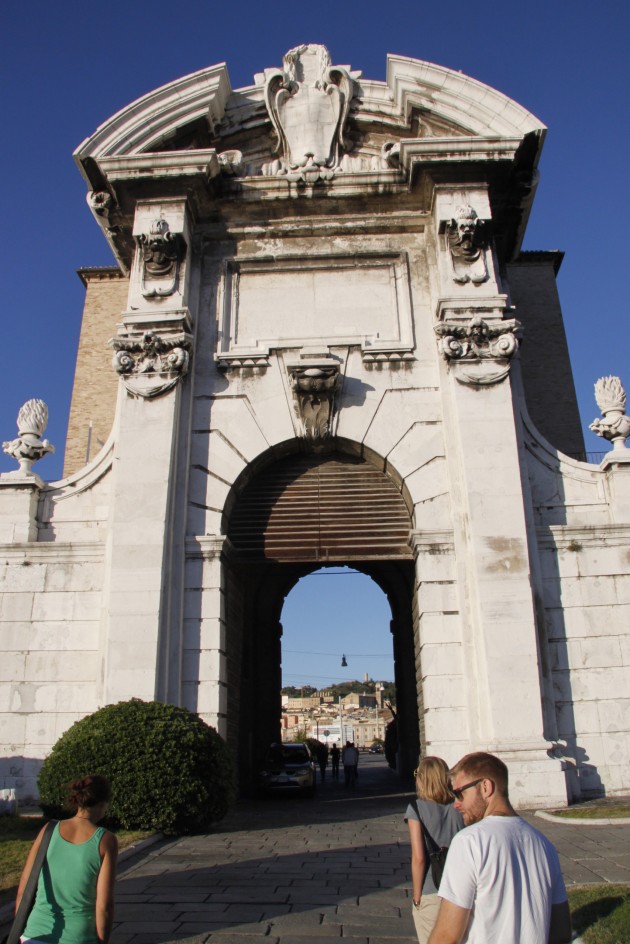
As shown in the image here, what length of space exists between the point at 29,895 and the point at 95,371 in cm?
2131

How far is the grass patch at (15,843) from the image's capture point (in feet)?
20.9

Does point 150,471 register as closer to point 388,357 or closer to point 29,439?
point 29,439

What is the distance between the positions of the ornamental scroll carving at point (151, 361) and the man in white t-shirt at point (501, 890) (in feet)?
38.2

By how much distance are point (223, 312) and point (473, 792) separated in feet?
41.4

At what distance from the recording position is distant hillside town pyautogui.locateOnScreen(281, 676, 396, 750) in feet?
257

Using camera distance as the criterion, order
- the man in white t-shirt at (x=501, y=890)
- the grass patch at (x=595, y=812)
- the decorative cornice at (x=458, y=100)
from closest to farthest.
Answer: the man in white t-shirt at (x=501, y=890) < the grass patch at (x=595, y=812) < the decorative cornice at (x=458, y=100)

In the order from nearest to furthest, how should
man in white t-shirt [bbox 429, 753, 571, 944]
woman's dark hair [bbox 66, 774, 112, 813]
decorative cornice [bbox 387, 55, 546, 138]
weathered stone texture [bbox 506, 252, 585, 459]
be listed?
1. man in white t-shirt [bbox 429, 753, 571, 944]
2. woman's dark hair [bbox 66, 774, 112, 813]
3. decorative cornice [bbox 387, 55, 546, 138]
4. weathered stone texture [bbox 506, 252, 585, 459]

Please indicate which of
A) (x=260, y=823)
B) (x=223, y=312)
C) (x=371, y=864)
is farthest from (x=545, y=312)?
(x=371, y=864)

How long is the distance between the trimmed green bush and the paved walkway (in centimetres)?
41

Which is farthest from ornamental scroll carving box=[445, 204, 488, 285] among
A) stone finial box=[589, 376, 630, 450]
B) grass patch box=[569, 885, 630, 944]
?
grass patch box=[569, 885, 630, 944]

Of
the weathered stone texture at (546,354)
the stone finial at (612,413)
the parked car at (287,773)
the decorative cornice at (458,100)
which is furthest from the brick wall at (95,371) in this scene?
the stone finial at (612,413)

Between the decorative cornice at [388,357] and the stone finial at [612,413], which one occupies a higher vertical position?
the decorative cornice at [388,357]

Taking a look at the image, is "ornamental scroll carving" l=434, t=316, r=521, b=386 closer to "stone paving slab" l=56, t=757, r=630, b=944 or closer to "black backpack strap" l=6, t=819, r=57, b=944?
"stone paving slab" l=56, t=757, r=630, b=944

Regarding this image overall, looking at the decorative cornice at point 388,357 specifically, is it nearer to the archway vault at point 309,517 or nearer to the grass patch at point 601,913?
the archway vault at point 309,517
